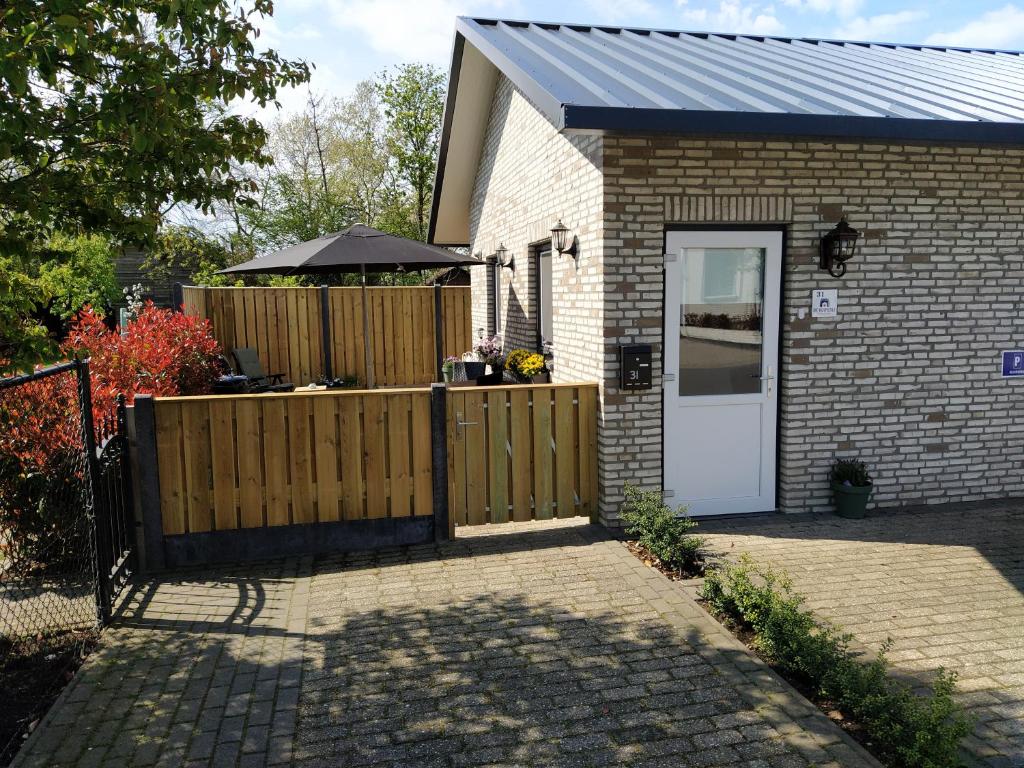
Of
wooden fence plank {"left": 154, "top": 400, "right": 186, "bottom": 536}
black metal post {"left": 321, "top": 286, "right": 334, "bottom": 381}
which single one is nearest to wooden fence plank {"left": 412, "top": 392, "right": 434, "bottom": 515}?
wooden fence plank {"left": 154, "top": 400, "right": 186, "bottom": 536}

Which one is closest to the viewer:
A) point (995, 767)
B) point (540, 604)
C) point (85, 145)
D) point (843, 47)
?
point (995, 767)

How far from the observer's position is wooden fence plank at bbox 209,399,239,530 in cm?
588

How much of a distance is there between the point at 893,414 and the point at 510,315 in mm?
5295

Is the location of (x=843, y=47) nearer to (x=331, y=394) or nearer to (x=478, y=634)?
(x=331, y=394)

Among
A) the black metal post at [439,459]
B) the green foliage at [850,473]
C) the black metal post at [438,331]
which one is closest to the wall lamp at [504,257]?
the black metal post at [438,331]

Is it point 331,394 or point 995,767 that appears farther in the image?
point 331,394

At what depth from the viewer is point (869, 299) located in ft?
22.4

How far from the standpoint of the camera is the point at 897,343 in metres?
6.93

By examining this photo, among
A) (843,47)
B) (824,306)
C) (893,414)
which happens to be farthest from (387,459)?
(843,47)

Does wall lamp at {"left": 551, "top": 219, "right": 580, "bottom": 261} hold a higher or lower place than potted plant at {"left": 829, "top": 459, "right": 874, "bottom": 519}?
higher

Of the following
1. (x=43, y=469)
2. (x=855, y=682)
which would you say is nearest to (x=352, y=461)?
(x=43, y=469)

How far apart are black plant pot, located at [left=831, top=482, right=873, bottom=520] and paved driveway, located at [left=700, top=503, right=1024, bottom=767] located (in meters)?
0.10

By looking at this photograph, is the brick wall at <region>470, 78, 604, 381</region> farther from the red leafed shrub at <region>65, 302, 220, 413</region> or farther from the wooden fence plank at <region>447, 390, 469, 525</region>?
the red leafed shrub at <region>65, 302, 220, 413</region>

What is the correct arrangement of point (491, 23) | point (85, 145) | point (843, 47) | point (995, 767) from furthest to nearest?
point (843, 47) < point (491, 23) < point (85, 145) < point (995, 767)
